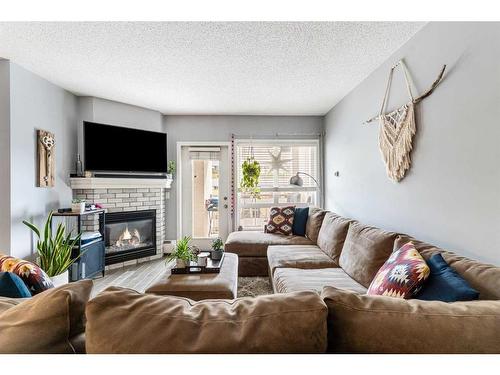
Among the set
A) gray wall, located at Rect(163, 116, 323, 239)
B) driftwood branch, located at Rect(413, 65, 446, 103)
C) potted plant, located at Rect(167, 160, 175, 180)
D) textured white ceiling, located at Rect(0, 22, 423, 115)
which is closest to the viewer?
driftwood branch, located at Rect(413, 65, 446, 103)

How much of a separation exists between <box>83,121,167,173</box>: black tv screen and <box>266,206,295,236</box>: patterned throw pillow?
78.4 inches

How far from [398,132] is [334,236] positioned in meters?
1.23

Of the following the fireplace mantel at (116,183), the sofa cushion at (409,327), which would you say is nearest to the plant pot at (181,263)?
the sofa cushion at (409,327)

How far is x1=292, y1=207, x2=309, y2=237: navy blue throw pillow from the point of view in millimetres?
4031

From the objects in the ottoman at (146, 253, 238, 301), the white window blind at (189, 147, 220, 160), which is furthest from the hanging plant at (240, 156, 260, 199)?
the ottoman at (146, 253, 238, 301)

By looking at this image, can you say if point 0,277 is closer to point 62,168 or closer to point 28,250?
point 28,250

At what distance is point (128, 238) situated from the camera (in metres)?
4.24

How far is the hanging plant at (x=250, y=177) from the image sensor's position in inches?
188

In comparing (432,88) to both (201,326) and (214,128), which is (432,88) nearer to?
(201,326)

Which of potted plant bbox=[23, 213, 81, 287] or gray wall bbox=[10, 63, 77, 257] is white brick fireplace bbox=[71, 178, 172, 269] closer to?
gray wall bbox=[10, 63, 77, 257]

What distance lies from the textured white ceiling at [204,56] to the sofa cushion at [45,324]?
210 cm

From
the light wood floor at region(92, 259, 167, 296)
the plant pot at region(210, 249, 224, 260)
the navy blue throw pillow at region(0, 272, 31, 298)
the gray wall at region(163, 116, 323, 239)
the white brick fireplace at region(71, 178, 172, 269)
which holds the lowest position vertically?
the light wood floor at region(92, 259, 167, 296)

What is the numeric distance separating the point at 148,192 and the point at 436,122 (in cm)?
397

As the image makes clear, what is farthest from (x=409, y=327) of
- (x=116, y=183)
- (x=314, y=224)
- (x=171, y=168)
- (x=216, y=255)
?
(x=171, y=168)
